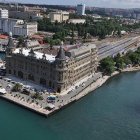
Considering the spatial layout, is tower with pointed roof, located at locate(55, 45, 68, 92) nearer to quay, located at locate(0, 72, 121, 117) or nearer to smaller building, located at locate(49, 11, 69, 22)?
quay, located at locate(0, 72, 121, 117)

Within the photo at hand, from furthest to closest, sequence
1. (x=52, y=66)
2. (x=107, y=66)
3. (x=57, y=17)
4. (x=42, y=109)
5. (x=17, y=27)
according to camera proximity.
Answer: (x=57, y=17) < (x=17, y=27) < (x=107, y=66) < (x=52, y=66) < (x=42, y=109)

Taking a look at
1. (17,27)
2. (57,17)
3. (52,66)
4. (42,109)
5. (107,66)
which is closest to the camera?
(42,109)

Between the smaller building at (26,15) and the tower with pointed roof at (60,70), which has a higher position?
the smaller building at (26,15)

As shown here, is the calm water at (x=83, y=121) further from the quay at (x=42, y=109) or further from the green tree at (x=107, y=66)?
the green tree at (x=107, y=66)

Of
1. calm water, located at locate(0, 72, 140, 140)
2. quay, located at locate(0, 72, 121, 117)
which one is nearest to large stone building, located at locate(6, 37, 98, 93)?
quay, located at locate(0, 72, 121, 117)

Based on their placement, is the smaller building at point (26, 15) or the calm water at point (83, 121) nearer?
the calm water at point (83, 121)

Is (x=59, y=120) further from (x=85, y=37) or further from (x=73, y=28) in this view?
(x=73, y=28)

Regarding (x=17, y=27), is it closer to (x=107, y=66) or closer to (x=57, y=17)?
(x=57, y=17)

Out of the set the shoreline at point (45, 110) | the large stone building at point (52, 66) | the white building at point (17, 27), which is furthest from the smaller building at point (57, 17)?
the shoreline at point (45, 110)

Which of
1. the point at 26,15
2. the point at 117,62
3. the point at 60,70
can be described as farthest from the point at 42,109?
the point at 26,15
